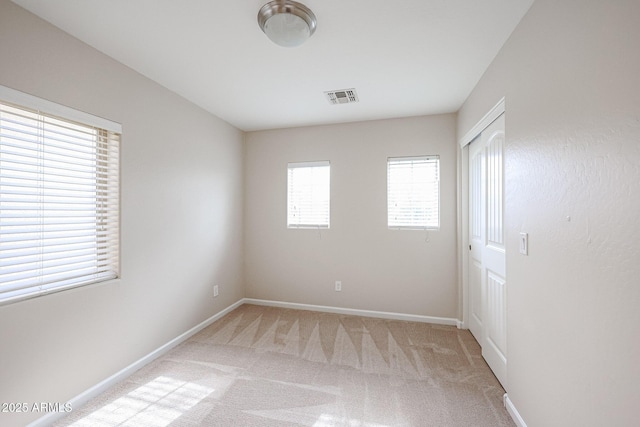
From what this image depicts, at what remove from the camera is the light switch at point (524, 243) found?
159 centimetres

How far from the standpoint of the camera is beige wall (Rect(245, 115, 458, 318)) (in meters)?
3.22

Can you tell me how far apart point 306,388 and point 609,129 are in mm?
2306

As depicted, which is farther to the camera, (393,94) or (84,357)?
(393,94)

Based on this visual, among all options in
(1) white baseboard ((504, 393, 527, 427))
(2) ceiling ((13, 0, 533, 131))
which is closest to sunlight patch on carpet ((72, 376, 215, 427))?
(1) white baseboard ((504, 393, 527, 427))

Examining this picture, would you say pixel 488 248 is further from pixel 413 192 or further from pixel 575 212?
pixel 575 212

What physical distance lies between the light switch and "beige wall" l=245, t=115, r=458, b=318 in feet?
5.16

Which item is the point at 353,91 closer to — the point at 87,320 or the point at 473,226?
the point at 473,226

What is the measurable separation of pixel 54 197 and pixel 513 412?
332cm

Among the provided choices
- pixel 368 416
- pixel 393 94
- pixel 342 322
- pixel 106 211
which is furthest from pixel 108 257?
pixel 393 94

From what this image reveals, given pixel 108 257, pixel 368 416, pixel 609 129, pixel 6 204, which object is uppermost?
pixel 609 129

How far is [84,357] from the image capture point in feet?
6.10

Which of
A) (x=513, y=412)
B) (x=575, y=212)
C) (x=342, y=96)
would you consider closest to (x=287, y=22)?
(x=342, y=96)

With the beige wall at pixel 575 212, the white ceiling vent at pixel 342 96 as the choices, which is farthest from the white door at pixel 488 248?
the white ceiling vent at pixel 342 96

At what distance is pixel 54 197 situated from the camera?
1.74 m
